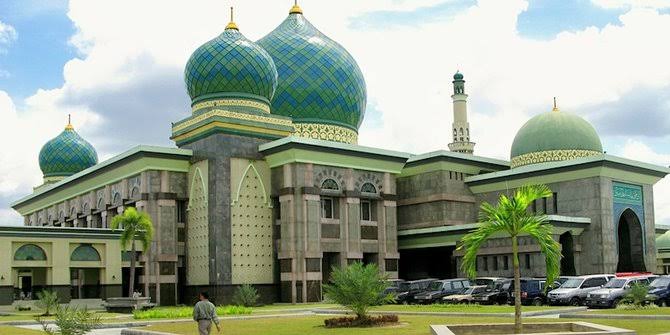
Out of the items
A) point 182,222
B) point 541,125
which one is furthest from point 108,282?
point 541,125

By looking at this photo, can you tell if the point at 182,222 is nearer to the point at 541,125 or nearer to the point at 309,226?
the point at 309,226

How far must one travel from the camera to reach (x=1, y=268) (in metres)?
43.9

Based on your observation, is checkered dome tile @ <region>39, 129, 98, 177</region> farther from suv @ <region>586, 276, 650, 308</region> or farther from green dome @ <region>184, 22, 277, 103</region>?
suv @ <region>586, 276, 650, 308</region>

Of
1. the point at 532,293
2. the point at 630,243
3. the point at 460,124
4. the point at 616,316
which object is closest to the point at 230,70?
the point at 532,293

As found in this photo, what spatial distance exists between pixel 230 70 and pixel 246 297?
13597 mm

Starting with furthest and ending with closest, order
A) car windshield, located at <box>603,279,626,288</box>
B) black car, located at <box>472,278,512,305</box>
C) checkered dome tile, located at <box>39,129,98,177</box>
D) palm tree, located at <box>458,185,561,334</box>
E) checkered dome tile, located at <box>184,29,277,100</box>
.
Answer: checkered dome tile, located at <box>39,129,98,177</box> < checkered dome tile, located at <box>184,29,277,100</box> < black car, located at <box>472,278,512,305</box> < car windshield, located at <box>603,279,626,288</box> < palm tree, located at <box>458,185,561,334</box>

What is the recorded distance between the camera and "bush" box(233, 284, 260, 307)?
43469 millimetres

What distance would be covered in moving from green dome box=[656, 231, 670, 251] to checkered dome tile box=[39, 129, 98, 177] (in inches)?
1840

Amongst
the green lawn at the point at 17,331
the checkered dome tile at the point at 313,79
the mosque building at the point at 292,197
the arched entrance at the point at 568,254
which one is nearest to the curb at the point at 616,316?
the green lawn at the point at 17,331

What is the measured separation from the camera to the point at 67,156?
65.6 m

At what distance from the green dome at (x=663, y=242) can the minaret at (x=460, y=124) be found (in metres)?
18.7

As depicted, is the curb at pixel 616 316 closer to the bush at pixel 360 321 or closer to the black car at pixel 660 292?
the bush at pixel 360 321

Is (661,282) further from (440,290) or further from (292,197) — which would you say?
(292,197)

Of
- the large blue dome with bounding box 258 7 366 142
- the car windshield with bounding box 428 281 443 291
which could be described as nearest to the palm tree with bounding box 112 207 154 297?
the car windshield with bounding box 428 281 443 291
